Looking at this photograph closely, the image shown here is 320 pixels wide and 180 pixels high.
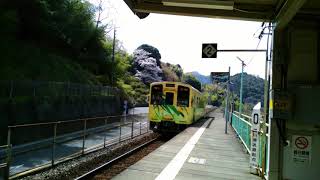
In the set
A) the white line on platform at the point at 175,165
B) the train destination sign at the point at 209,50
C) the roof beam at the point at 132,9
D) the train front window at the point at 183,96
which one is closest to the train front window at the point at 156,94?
the train front window at the point at 183,96

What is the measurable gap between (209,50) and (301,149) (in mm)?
6180

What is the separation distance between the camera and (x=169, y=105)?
26.7 m

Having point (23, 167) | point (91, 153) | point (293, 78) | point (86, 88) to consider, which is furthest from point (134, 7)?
point (86, 88)

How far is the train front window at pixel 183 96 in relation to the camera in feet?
87.7

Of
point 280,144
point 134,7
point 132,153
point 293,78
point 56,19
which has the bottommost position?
point 132,153

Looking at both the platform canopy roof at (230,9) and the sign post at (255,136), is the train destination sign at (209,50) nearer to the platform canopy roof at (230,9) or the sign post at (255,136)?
the sign post at (255,136)

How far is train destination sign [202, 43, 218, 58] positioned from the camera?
46.3ft

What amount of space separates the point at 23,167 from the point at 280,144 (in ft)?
19.8

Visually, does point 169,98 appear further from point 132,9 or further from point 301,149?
point 301,149

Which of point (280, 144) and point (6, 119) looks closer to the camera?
point (280, 144)

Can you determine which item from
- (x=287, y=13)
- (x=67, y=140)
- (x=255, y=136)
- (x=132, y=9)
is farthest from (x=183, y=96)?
(x=287, y=13)

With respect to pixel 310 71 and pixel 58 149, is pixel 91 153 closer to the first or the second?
pixel 58 149

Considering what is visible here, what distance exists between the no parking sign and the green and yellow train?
17919 millimetres

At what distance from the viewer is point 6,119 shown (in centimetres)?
1955
